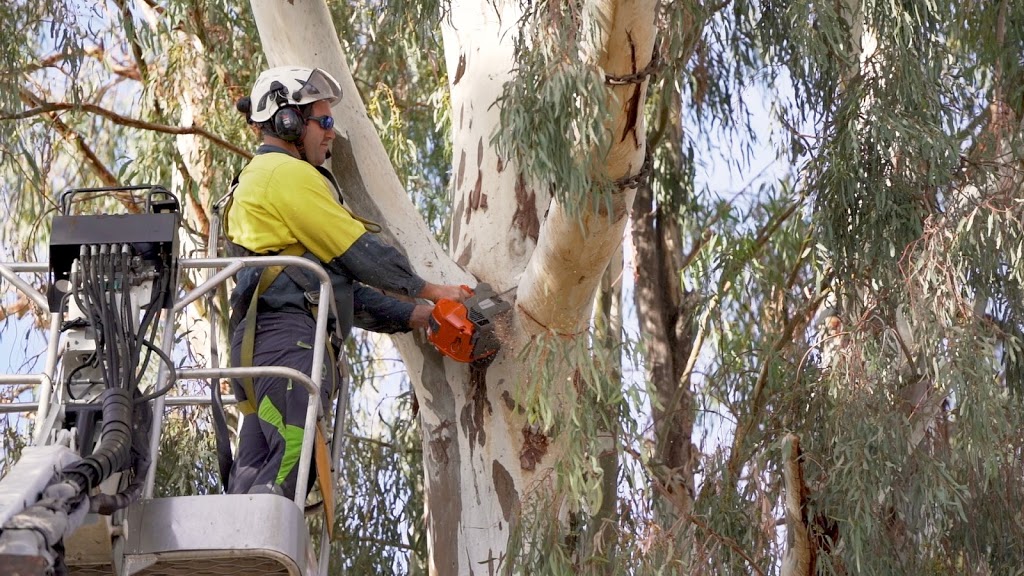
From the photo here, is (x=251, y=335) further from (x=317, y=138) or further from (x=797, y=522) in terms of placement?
(x=797, y=522)

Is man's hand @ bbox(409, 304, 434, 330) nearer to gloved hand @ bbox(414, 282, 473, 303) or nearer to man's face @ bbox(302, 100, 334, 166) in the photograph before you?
gloved hand @ bbox(414, 282, 473, 303)

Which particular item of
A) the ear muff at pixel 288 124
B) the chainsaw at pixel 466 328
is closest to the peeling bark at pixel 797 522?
the chainsaw at pixel 466 328

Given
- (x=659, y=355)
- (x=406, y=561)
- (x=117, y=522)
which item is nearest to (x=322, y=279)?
(x=117, y=522)

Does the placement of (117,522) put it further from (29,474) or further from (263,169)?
(263,169)

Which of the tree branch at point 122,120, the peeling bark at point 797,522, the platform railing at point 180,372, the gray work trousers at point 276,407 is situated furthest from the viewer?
the tree branch at point 122,120

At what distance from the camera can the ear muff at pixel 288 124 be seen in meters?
4.91

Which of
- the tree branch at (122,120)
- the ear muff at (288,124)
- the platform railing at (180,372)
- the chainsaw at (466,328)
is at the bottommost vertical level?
the platform railing at (180,372)

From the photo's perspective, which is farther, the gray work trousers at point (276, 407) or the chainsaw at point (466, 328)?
the chainsaw at point (466, 328)

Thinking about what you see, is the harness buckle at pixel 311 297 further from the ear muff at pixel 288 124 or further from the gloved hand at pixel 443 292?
the ear muff at pixel 288 124

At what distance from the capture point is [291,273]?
184 inches

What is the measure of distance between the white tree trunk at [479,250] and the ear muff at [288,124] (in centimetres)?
47

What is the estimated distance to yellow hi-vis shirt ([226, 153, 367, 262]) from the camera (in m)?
4.72

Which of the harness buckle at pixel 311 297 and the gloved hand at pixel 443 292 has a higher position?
the gloved hand at pixel 443 292

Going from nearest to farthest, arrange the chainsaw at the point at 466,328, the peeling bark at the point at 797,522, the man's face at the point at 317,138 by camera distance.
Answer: the chainsaw at the point at 466,328, the man's face at the point at 317,138, the peeling bark at the point at 797,522
